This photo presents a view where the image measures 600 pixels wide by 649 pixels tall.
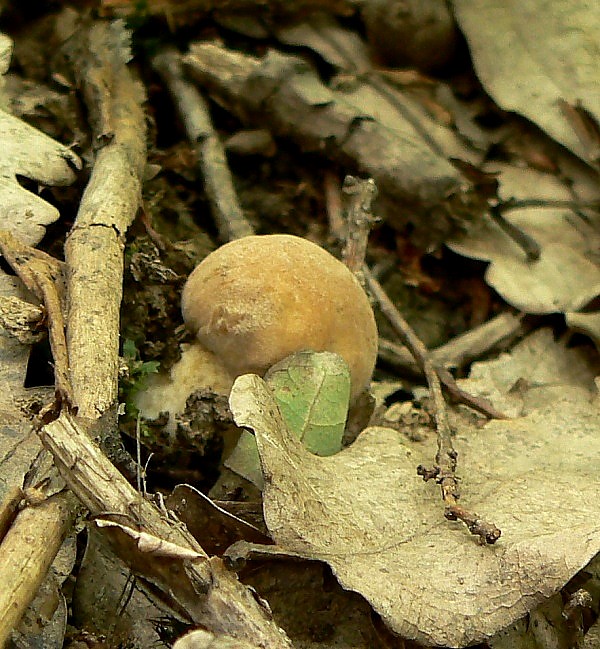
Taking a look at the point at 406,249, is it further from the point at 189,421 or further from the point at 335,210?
the point at 189,421

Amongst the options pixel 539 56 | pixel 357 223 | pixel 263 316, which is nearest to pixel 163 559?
pixel 263 316

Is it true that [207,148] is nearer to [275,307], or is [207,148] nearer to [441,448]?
[275,307]

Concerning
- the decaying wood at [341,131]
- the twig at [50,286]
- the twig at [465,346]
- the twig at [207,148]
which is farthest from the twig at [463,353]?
the twig at [50,286]

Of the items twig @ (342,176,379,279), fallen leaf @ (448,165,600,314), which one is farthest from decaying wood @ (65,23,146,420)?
fallen leaf @ (448,165,600,314)

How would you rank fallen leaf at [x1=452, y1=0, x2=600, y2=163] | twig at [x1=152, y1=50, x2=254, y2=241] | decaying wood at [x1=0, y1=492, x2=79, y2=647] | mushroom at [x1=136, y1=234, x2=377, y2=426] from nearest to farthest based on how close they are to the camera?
decaying wood at [x1=0, y1=492, x2=79, y2=647] < mushroom at [x1=136, y1=234, x2=377, y2=426] < twig at [x1=152, y1=50, x2=254, y2=241] < fallen leaf at [x1=452, y1=0, x2=600, y2=163]

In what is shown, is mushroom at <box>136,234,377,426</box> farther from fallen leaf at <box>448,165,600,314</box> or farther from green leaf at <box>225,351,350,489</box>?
fallen leaf at <box>448,165,600,314</box>

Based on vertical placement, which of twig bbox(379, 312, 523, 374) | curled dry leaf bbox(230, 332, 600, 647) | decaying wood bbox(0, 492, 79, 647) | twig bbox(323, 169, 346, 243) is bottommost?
twig bbox(379, 312, 523, 374)

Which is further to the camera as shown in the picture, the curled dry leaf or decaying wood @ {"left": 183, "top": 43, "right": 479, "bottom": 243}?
decaying wood @ {"left": 183, "top": 43, "right": 479, "bottom": 243}

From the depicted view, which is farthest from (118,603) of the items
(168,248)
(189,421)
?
(168,248)
